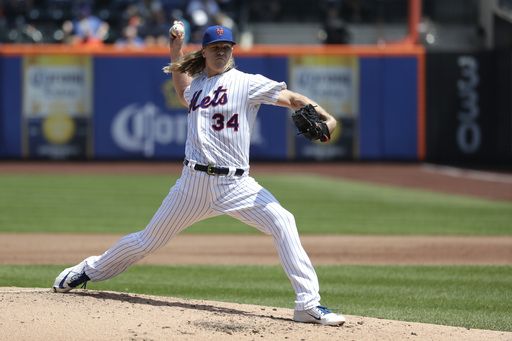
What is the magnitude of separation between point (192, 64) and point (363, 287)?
2.82 metres

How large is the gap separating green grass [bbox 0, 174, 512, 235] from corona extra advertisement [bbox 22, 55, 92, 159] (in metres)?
2.94

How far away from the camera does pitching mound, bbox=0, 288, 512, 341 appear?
6.00m

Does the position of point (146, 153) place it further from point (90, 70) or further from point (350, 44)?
point (350, 44)

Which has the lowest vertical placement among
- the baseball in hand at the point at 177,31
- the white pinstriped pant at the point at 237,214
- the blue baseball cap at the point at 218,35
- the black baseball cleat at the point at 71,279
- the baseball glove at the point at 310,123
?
the black baseball cleat at the point at 71,279

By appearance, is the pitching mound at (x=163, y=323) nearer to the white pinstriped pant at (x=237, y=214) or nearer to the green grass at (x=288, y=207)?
the white pinstriped pant at (x=237, y=214)

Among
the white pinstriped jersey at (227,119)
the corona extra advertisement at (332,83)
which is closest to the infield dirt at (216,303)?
the white pinstriped jersey at (227,119)

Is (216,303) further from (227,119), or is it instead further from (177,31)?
(177,31)

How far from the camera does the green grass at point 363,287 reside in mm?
7438

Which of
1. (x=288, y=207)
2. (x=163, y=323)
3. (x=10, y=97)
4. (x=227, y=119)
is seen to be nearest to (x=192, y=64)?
(x=227, y=119)

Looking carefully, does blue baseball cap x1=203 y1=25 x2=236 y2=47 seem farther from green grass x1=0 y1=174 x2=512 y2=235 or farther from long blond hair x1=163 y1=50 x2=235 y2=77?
green grass x1=0 y1=174 x2=512 y2=235

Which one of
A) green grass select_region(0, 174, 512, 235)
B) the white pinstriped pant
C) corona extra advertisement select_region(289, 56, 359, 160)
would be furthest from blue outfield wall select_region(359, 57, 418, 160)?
the white pinstriped pant

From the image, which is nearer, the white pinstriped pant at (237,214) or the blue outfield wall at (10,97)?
the white pinstriped pant at (237,214)

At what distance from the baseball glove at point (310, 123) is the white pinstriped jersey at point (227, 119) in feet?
0.73

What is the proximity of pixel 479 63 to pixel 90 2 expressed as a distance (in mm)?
9656
